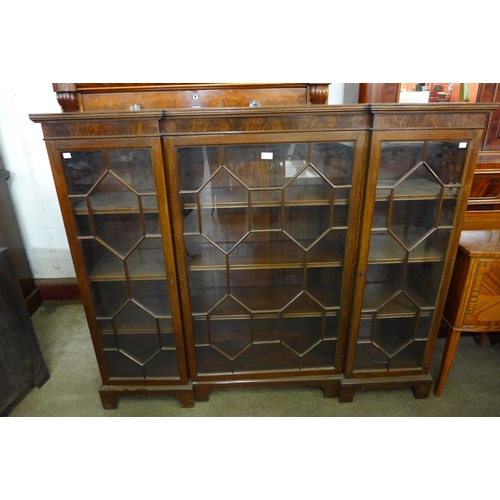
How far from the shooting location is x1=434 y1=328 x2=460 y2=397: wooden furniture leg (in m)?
1.42

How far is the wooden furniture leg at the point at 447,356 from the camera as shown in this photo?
1.42 m

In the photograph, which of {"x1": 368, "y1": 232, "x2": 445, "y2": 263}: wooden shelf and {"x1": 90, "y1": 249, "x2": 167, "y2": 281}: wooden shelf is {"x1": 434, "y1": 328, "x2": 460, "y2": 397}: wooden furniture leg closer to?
{"x1": 368, "y1": 232, "x2": 445, "y2": 263}: wooden shelf

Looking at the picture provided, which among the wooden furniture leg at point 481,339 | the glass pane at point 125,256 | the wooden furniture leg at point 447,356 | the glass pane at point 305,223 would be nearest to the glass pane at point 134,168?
the glass pane at point 125,256

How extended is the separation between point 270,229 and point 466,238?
83 cm

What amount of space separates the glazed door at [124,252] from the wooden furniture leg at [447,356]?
1.14m

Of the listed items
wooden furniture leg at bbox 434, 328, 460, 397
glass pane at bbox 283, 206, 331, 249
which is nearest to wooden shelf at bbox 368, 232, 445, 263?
glass pane at bbox 283, 206, 331, 249

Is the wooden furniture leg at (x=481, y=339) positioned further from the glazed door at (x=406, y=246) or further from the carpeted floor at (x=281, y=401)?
the glazed door at (x=406, y=246)

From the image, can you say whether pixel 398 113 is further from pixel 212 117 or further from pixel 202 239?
pixel 202 239

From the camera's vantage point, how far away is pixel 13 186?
2.01 metres

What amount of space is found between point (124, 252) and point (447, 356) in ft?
4.68

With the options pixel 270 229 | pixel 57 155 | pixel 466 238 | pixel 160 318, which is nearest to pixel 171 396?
pixel 160 318

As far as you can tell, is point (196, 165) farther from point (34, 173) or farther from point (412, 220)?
point (34, 173)

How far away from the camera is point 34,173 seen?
199 cm

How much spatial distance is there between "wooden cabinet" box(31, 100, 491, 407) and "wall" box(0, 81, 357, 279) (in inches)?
24.8
